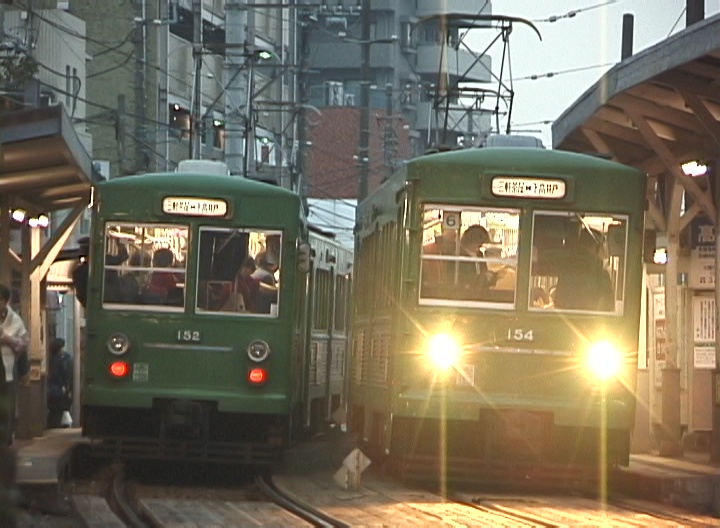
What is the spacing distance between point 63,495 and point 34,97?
33.1 ft

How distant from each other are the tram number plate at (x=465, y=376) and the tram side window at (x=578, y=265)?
0.73 m

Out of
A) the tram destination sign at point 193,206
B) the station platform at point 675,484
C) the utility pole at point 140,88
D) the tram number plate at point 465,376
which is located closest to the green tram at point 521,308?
the tram number plate at point 465,376

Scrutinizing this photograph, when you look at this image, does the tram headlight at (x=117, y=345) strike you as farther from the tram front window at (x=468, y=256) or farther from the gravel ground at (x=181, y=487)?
the tram front window at (x=468, y=256)

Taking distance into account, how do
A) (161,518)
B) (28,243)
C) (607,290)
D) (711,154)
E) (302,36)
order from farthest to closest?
(302,36) < (28,243) < (711,154) < (607,290) < (161,518)

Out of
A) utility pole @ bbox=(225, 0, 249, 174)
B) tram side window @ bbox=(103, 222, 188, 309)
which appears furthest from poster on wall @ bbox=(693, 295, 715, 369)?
utility pole @ bbox=(225, 0, 249, 174)

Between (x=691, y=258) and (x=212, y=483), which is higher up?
(x=691, y=258)

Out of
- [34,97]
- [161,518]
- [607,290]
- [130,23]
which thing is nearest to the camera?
[161,518]

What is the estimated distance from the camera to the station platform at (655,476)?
53.2 ft

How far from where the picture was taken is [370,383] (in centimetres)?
1927

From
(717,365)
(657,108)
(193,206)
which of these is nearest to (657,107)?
(657,108)

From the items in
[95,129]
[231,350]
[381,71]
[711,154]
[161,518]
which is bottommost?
[161,518]

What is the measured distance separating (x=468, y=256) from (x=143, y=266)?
3003 millimetres

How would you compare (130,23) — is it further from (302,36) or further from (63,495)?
(63,495)

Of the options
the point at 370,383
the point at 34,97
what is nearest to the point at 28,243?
the point at 34,97
